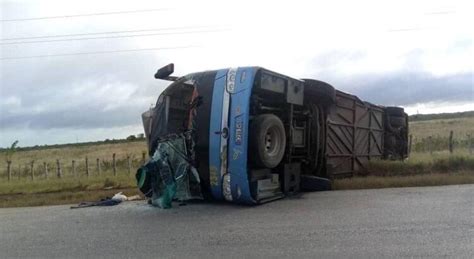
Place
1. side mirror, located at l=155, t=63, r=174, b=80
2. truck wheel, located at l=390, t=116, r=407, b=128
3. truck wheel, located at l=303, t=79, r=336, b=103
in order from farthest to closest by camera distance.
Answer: truck wheel, located at l=390, t=116, r=407, b=128 → truck wheel, located at l=303, t=79, r=336, b=103 → side mirror, located at l=155, t=63, r=174, b=80

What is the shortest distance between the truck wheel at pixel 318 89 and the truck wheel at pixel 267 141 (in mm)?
1422

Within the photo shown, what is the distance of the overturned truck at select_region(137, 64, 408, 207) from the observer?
8.56 metres

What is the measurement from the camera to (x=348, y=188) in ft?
34.4

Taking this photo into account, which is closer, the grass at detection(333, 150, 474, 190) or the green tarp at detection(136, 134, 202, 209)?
the green tarp at detection(136, 134, 202, 209)

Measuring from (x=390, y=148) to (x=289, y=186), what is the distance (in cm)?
599

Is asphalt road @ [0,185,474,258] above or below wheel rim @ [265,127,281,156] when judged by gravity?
below

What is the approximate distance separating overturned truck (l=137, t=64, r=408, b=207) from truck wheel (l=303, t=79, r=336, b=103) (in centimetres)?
2

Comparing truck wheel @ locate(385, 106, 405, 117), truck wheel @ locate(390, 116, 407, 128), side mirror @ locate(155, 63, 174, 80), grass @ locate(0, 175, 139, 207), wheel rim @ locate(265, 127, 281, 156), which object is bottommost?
grass @ locate(0, 175, 139, 207)

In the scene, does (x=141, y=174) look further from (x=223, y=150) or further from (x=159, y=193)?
(x=223, y=150)

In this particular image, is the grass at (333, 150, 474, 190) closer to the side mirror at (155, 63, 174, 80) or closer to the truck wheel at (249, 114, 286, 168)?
the truck wheel at (249, 114, 286, 168)

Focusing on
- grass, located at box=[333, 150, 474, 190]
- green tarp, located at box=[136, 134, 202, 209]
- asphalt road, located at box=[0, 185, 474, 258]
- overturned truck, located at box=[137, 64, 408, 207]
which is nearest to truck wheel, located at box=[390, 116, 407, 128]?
grass, located at box=[333, 150, 474, 190]

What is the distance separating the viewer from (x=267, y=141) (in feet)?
29.3

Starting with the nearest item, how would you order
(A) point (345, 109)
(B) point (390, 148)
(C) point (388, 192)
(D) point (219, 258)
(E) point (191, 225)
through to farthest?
(D) point (219, 258), (E) point (191, 225), (C) point (388, 192), (A) point (345, 109), (B) point (390, 148)

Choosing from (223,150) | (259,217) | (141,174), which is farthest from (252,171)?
(141,174)
